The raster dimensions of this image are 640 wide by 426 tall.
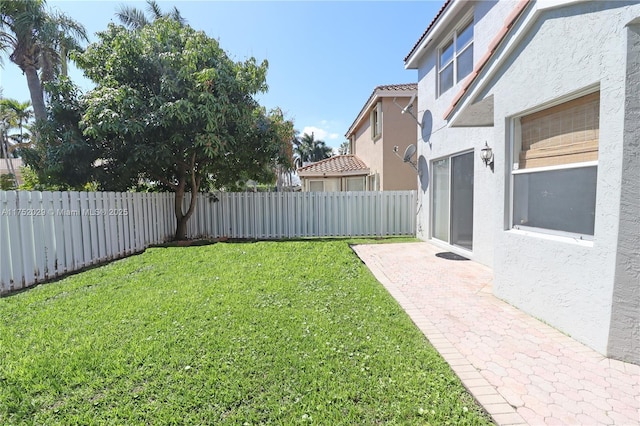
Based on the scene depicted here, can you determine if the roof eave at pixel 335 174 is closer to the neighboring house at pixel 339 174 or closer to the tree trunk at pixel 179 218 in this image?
the neighboring house at pixel 339 174

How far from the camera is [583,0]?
334 centimetres

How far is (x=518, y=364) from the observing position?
3.21 m

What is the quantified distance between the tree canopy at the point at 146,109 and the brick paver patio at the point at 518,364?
783 cm

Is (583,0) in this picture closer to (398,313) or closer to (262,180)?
A: (398,313)

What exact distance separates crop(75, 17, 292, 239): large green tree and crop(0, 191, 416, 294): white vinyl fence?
66.5 inches

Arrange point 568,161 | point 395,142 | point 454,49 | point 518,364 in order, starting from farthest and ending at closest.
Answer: point 395,142, point 454,49, point 568,161, point 518,364

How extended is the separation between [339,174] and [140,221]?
11613mm

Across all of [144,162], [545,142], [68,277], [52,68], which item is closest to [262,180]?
[144,162]

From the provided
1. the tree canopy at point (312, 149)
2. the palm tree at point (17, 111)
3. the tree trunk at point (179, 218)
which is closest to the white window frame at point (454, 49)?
the tree trunk at point (179, 218)

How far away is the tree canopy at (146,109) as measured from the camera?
892 centimetres

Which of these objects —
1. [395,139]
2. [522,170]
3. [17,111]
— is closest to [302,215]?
[395,139]

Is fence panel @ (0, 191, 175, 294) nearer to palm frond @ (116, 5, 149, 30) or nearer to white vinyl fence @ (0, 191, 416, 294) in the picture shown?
white vinyl fence @ (0, 191, 416, 294)

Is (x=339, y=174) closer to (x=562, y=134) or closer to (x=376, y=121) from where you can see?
(x=376, y=121)

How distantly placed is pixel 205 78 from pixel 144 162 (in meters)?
3.24
